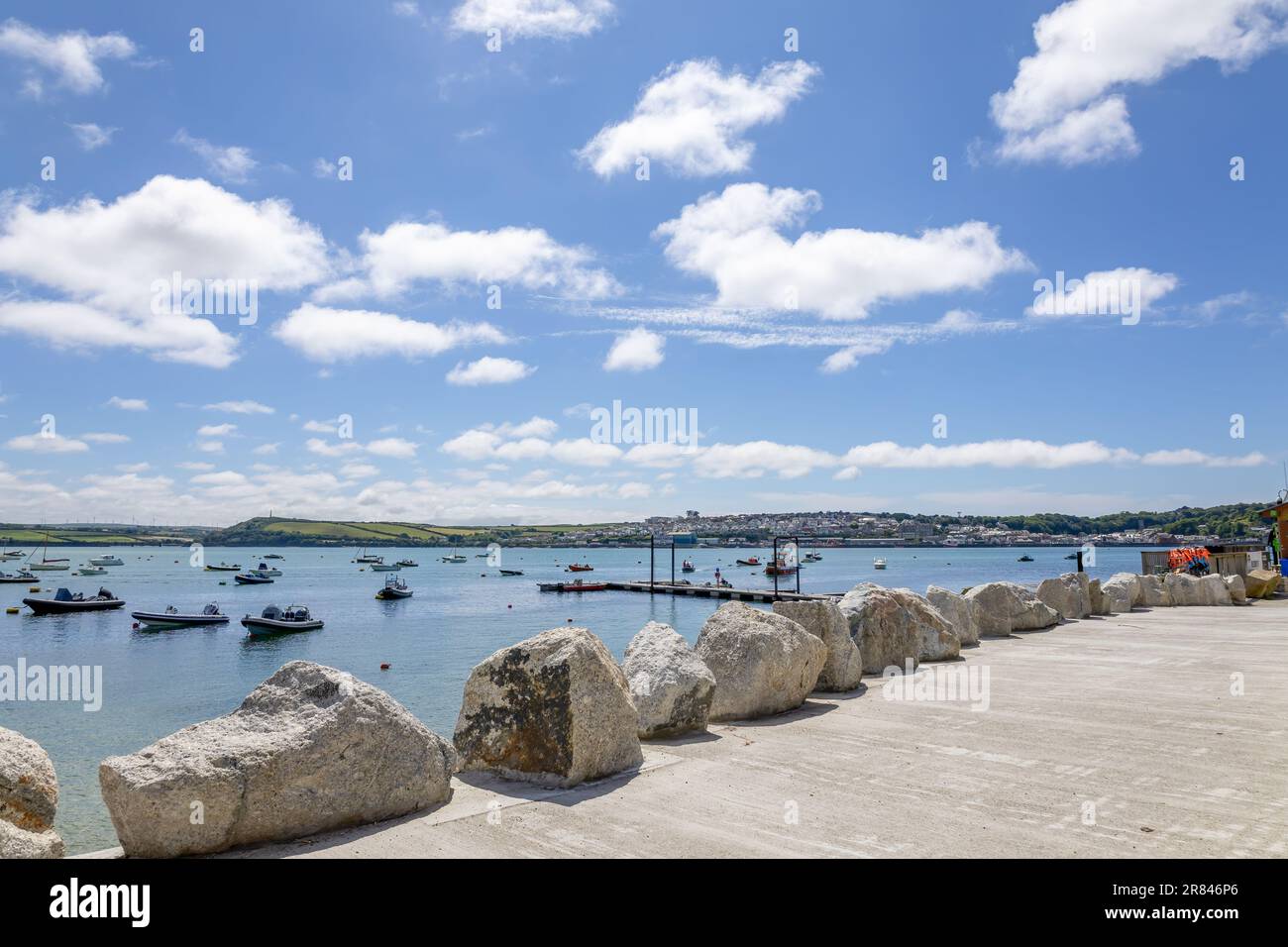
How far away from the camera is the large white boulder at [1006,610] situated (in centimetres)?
1873

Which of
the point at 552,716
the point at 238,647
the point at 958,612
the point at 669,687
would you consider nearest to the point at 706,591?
the point at 238,647

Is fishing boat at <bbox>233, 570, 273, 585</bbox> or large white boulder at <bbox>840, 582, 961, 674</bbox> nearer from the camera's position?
large white boulder at <bbox>840, 582, 961, 674</bbox>

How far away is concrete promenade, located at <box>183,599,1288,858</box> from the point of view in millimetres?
5875

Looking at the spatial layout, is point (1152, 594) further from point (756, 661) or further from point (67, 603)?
point (67, 603)

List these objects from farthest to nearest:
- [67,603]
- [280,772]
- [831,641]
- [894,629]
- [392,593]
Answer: [392,593] < [67,603] < [894,629] < [831,641] < [280,772]

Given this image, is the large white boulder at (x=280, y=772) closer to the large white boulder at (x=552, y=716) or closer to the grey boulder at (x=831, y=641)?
the large white boulder at (x=552, y=716)

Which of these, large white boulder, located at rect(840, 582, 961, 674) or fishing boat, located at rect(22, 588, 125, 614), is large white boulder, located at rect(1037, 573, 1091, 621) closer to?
large white boulder, located at rect(840, 582, 961, 674)

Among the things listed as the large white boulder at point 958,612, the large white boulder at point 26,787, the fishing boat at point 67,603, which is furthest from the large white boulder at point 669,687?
the fishing boat at point 67,603

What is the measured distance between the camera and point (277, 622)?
188 ft

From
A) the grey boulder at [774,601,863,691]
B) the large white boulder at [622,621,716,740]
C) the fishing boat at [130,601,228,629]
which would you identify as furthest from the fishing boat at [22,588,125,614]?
the large white boulder at [622,621,716,740]

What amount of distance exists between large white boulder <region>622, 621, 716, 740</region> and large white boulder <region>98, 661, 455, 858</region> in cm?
268

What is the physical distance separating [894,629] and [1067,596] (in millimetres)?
10790
